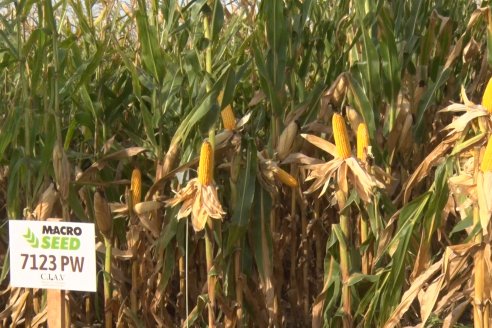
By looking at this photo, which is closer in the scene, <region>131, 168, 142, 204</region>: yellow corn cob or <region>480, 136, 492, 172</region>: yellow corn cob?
<region>480, 136, 492, 172</region>: yellow corn cob

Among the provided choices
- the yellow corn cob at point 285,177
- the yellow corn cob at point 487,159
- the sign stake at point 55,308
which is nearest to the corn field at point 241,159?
the yellow corn cob at point 285,177

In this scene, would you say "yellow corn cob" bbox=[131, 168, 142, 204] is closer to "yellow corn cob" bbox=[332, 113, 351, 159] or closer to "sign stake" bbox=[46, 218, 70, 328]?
"sign stake" bbox=[46, 218, 70, 328]

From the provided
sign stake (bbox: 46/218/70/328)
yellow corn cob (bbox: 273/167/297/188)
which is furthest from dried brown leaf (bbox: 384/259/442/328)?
sign stake (bbox: 46/218/70/328)

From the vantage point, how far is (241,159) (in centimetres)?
261

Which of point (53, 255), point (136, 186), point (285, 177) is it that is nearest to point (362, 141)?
point (285, 177)

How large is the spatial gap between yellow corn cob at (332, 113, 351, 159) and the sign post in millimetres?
771

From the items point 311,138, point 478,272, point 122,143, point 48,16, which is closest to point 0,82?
point 122,143

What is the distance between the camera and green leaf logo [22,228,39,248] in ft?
7.91

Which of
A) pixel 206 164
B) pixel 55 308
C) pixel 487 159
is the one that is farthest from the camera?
pixel 55 308

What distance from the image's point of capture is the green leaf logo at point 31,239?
7.91ft

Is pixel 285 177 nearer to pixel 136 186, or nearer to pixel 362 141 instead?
pixel 362 141

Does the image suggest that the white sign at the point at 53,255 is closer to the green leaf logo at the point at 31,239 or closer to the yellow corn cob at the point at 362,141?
the green leaf logo at the point at 31,239

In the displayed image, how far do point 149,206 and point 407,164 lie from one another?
3.80ft

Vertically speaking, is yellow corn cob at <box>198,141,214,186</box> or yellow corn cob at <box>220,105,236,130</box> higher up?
yellow corn cob at <box>220,105,236,130</box>
